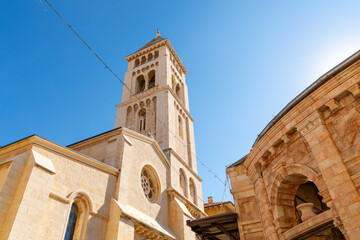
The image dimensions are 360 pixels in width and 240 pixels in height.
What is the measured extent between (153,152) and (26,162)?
391 inches

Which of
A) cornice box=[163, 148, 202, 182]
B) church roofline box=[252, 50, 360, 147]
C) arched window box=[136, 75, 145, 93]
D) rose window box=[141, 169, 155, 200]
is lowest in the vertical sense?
church roofline box=[252, 50, 360, 147]

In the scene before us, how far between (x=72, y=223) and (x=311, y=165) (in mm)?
10241

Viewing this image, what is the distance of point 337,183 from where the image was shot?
6758 millimetres

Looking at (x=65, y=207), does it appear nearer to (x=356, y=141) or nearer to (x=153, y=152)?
(x=153, y=152)

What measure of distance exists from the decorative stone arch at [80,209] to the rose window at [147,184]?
5.44m

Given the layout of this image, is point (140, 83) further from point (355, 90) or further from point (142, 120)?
point (355, 90)

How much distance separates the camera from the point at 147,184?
18.8 metres

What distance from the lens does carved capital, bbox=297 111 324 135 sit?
7.62 m

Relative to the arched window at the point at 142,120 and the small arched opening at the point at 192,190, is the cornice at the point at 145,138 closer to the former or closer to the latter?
the small arched opening at the point at 192,190

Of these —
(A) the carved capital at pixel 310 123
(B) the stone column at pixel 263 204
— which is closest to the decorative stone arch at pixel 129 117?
(B) the stone column at pixel 263 204

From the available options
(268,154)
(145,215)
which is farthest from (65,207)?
(268,154)

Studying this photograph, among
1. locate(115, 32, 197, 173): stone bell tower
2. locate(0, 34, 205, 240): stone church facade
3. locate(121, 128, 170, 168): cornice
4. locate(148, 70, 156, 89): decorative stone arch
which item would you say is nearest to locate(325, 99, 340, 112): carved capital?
locate(0, 34, 205, 240): stone church facade

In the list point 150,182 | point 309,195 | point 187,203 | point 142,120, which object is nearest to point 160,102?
point 142,120

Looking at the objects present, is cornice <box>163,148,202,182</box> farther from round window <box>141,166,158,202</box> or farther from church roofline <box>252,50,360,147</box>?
church roofline <box>252,50,360,147</box>
